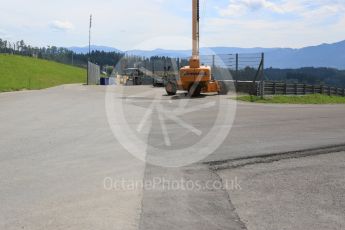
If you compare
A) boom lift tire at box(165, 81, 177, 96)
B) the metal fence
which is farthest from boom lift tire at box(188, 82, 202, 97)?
the metal fence

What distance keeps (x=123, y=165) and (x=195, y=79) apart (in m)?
23.5

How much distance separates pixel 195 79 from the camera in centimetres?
3272

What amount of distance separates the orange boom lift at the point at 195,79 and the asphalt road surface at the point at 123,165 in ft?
45.5

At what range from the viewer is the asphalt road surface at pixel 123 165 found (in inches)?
250

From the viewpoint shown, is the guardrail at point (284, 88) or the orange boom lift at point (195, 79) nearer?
the orange boom lift at point (195, 79)

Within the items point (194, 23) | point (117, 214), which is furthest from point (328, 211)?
point (194, 23)

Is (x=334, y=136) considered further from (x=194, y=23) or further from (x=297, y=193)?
(x=194, y=23)

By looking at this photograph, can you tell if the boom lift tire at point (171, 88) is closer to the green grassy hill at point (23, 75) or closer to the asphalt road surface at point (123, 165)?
the green grassy hill at point (23, 75)

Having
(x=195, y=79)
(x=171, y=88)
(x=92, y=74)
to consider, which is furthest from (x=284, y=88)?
(x=92, y=74)

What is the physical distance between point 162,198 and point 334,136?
27.4ft

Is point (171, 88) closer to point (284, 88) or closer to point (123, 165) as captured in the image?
point (284, 88)

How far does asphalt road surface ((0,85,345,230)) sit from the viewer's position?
6.34m

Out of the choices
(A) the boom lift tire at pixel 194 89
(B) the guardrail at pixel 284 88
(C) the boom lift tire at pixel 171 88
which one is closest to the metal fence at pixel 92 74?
(C) the boom lift tire at pixel 171 88

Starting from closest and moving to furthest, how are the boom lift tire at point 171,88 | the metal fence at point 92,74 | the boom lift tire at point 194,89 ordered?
the boom lift tire at point 194,89, the boom lift tire at point 171,88, the metal fence at point 92,74
